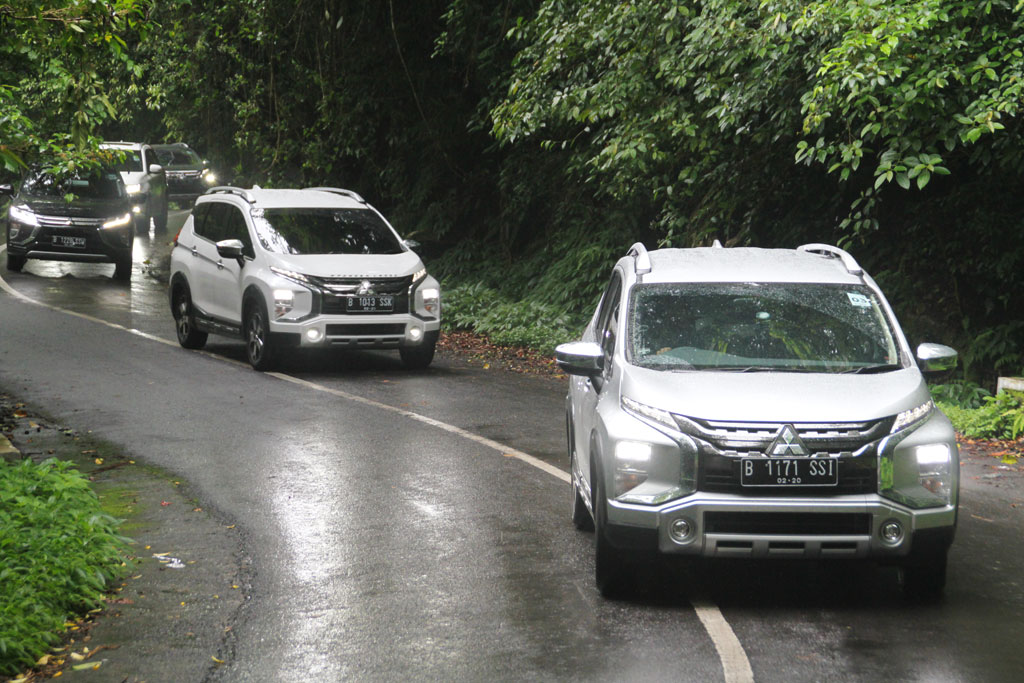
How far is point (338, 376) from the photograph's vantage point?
51.9 ft

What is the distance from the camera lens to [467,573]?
758 centimetres

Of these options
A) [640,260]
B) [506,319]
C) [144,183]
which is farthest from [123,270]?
[640,260]

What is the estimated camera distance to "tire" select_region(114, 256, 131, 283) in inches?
1047

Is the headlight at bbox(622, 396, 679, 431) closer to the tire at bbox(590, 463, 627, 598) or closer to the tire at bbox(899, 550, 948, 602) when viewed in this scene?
the tire at bbox(590, 463, 627, 598)

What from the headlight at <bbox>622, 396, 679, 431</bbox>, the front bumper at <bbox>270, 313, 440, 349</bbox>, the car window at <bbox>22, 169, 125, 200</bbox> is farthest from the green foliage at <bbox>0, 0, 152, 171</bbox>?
the car window at <bbox>22, 169, 125, 200</bbox>

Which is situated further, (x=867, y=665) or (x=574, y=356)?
(x=574, y=356)

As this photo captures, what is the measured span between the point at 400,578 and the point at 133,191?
89.1 feet

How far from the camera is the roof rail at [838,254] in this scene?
8.09 meters

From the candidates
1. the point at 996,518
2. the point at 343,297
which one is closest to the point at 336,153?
the point at 343,297

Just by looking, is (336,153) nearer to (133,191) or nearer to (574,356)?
(133,191)

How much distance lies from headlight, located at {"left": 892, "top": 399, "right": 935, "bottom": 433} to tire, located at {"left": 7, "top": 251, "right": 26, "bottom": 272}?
22.6 metres

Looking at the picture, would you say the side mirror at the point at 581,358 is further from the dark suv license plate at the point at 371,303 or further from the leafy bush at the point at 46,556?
the dark suv license plate at the point at 371,303

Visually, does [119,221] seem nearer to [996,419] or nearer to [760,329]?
[996,419]

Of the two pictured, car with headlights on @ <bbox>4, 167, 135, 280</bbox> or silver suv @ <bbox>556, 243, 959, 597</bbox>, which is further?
car with headlights on @ <bbox>4, 167, 135, 280</bbox>
